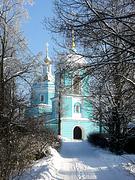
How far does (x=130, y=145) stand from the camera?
104ft

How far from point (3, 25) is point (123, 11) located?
19.9m

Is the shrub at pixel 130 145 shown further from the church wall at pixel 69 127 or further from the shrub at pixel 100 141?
the church wall at pixel 69 127

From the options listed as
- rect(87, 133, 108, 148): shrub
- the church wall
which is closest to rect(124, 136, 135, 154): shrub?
rect(87, 133, 108, 148): shrub

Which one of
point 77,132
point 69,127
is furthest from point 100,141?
point 77,132

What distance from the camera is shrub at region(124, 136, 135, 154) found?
31186mm

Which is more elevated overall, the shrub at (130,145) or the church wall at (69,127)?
the church wall at (69,127)

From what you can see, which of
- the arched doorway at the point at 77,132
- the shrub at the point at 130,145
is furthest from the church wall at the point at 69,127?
the shrub at the point at 130,145

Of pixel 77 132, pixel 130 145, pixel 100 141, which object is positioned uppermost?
pixel 77 132

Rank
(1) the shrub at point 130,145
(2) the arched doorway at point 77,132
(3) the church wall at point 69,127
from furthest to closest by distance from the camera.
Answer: (2) the arched doorway at point 77,132 → (3) the church wall at point 69,127 → (1) the shrub at point 130,145

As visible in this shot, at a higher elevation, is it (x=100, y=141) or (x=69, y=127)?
(x=69, y=127)

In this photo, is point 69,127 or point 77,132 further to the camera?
point 77,132

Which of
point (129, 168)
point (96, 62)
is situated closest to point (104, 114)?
point (129, 168)

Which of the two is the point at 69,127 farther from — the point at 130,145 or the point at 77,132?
the point at 130,145

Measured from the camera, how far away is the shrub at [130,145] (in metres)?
31.2
